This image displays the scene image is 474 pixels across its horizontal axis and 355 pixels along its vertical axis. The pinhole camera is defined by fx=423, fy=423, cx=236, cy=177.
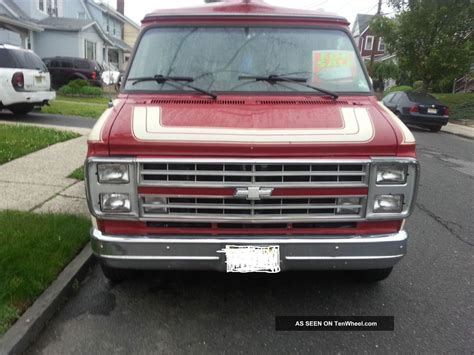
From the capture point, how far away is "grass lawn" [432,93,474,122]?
2022cm

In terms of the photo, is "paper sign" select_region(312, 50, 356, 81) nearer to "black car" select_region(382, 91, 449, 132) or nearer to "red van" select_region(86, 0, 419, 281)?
"red van" select_region(86, 0, 419, 281)

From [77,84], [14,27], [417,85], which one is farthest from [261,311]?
[417,85]

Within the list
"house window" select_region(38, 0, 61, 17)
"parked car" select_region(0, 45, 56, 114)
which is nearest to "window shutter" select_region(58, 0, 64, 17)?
"house window" select_region(38, 0, 61, 17)

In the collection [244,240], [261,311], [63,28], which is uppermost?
[63,28]

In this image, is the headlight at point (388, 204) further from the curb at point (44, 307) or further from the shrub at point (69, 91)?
the shrub at point (69, 91)

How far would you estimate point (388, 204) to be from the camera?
2.85 m

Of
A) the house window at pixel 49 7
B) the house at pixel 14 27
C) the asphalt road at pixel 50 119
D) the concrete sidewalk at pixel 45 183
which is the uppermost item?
the house window at pixel 49 7

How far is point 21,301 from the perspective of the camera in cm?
301

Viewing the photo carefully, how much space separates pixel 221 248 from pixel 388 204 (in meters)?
1.16

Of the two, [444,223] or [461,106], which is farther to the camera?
[461,106]

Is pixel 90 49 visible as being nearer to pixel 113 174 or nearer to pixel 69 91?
→ pixel 69 91

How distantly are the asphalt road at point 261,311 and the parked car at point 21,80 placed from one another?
8.02 metres

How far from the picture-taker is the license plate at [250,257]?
278 centimetres

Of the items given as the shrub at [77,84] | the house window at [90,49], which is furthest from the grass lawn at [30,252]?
the house window at [90,49]
